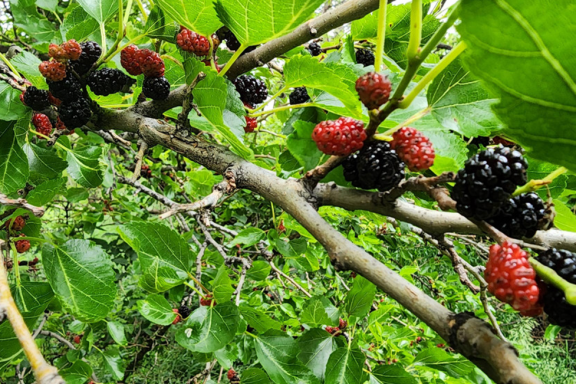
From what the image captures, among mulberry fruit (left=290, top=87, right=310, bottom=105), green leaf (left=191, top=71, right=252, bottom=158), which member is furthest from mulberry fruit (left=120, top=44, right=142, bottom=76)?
mulberry fruit (left=290, top=87, right=310, bottom=105)

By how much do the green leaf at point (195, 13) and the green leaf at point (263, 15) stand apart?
0.17 ft

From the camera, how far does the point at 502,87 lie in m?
0.30

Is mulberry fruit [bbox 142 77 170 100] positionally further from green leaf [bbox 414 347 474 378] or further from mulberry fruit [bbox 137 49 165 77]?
green leaf [bbox 414 347 474 378]

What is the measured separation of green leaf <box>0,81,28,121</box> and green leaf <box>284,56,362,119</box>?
0.58 metres

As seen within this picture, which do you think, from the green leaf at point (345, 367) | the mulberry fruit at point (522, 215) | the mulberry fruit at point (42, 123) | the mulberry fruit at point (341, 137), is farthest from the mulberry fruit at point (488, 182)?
the mulberry fruit at point (42, 123)

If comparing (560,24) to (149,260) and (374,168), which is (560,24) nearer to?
(374,168)

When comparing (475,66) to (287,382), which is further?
(287,382)

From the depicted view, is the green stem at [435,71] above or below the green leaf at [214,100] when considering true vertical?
above

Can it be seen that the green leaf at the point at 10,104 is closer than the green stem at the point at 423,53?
No

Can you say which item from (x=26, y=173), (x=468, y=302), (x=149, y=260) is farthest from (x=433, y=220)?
(x=468, y=302)

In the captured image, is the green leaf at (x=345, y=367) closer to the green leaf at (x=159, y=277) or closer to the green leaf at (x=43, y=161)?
the green leaf at (x=159, y=277)

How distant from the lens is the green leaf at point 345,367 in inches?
25.7

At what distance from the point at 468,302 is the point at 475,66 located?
5.43 ft

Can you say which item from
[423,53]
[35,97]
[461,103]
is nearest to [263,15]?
[423,53]
